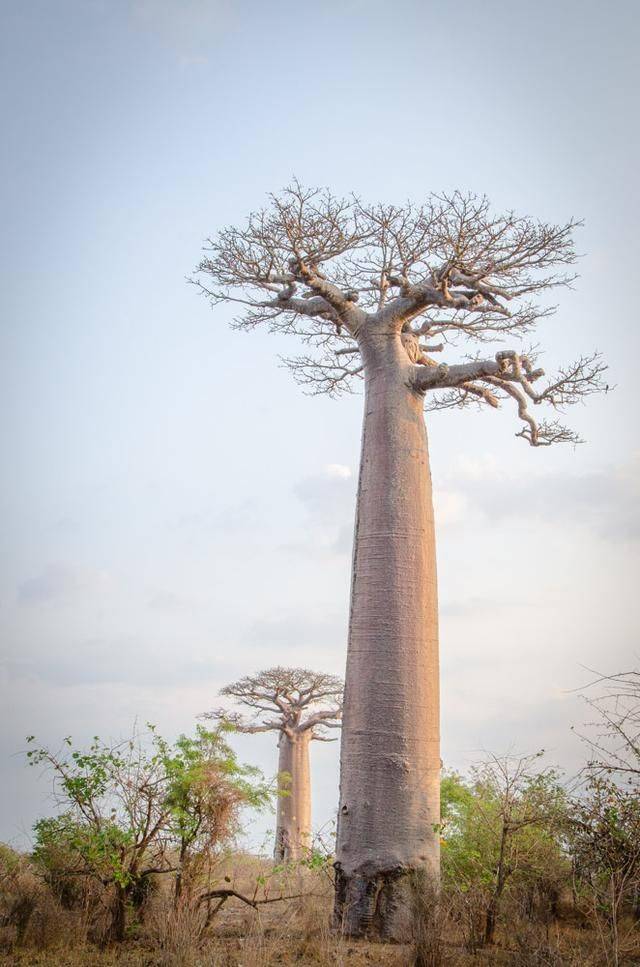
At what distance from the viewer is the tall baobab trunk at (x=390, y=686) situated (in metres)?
5.50

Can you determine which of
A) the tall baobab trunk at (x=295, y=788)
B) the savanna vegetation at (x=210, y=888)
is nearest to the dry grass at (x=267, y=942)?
the savanna vegetation at (x=210, y=888)

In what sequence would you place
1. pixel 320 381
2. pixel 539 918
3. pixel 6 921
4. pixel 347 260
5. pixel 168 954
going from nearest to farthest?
pixel 168 954 < pixel 6 921 < pixel 539 918 < pixel 347 260 < pixel 320 381

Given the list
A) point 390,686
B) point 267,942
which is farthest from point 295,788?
point 267,942

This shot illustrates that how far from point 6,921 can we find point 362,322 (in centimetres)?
513

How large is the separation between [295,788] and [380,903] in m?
8.94

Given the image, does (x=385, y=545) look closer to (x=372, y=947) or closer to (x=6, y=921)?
(x=372, y=947)

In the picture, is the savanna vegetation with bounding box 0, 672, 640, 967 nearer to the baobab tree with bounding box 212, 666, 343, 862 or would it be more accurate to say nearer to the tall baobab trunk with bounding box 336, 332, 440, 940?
the tall baobab trunk with bounding box 336, 332, 440, 940

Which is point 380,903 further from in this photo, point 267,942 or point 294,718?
point 294,718

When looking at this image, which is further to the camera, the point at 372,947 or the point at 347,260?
the point at 347,260

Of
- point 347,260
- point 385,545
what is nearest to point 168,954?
point 385,545

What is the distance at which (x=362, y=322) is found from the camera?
7168 mm

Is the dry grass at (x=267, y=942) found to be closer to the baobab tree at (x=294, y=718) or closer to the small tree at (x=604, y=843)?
the small tree at (x=604, y=843)

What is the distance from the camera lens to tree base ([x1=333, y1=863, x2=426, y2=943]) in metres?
5.37

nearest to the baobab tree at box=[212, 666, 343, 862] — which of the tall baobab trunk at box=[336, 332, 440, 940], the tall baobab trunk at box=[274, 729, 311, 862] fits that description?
the tall baobab trunk at box=[274, 729, 311, 862]
